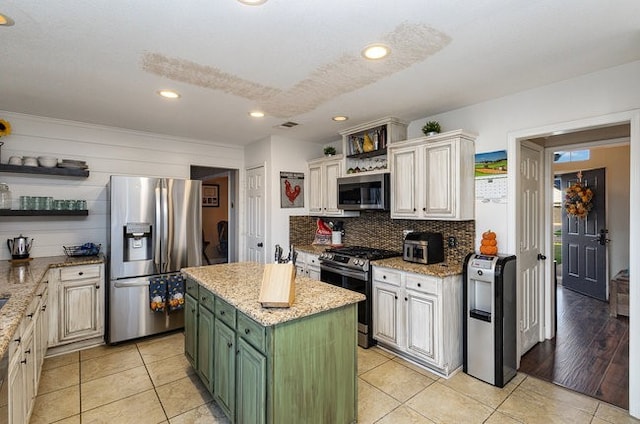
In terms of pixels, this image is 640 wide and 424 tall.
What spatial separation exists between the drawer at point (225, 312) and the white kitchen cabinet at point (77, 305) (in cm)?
200

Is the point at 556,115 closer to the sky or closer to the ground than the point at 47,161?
closer to the sky

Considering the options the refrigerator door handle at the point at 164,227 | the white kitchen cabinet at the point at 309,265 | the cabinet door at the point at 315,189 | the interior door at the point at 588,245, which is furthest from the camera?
the interior door at the point at 588,245

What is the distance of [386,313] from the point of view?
3211mm

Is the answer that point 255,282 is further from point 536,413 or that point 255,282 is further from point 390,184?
point 536,413

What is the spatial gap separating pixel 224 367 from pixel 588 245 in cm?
596

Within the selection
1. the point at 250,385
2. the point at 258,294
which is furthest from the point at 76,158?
the point at 250,385

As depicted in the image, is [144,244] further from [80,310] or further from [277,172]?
[277,172]

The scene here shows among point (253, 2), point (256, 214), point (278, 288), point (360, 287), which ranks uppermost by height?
point (253, 2)

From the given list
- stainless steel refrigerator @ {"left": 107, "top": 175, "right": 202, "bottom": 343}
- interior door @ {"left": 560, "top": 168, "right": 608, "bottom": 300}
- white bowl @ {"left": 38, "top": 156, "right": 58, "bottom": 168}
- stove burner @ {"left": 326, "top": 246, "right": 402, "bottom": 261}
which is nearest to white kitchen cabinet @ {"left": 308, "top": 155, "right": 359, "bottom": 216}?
stove burner @ {"left": 326, "top": 246, "right": 402, "bottom": 261}

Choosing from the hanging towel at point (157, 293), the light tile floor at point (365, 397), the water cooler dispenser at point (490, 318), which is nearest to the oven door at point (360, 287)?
the light tile floor at point (365, 397)

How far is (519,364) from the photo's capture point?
2.99 metres

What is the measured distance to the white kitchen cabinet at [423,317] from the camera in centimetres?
279

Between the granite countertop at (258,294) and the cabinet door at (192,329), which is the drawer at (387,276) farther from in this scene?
the cabinet door at (192,329)

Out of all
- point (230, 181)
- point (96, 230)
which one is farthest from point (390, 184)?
point (96, 230)
